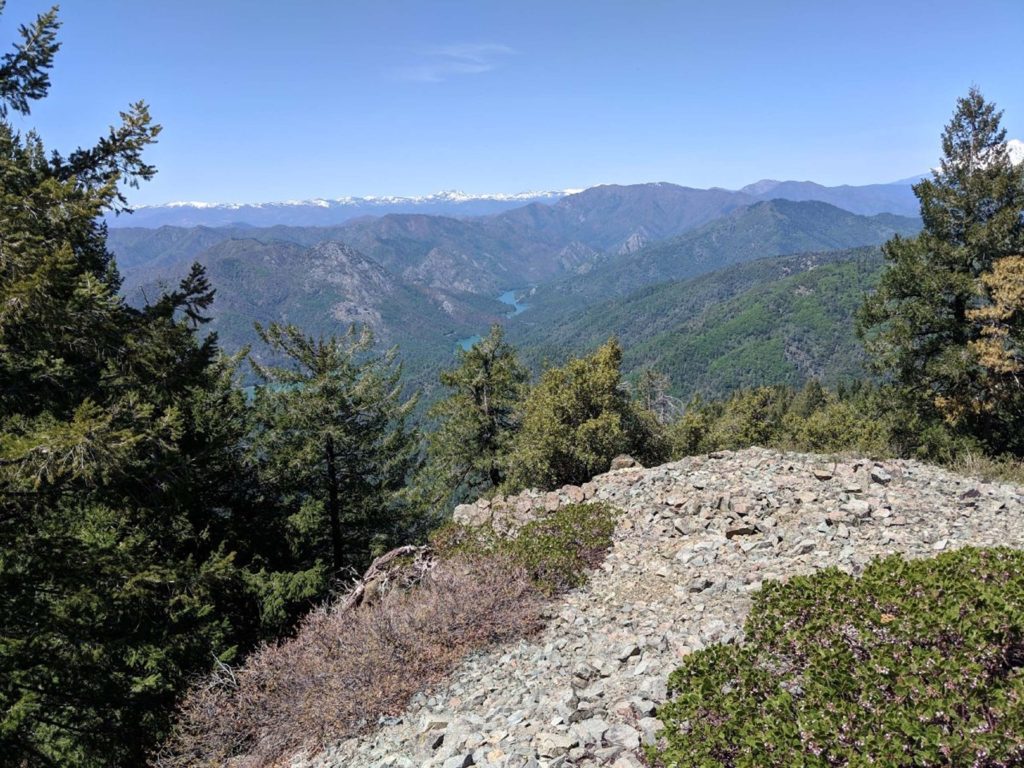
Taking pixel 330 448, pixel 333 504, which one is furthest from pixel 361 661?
pixel 333 504

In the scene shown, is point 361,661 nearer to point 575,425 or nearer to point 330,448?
point 330,448

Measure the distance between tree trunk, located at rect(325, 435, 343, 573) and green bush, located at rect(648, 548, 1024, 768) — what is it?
1385 centimetres

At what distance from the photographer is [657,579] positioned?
8.53m

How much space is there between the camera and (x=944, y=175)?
18.6m

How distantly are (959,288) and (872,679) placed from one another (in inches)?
721

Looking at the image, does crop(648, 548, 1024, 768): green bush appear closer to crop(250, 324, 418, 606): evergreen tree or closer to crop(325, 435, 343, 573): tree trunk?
crop(250, 324, 418, 606): evergreen tree

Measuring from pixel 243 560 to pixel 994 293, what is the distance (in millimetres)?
23054

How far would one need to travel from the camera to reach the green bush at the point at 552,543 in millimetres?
8891

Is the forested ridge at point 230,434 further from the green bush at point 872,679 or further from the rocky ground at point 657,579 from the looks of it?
the green bush at point 872,679

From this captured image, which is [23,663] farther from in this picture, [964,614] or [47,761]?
[964,614]

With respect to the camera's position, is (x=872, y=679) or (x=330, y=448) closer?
(x=872, y=679)

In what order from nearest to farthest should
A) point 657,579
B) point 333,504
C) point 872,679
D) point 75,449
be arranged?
point 872,679 < point 75,449 < point 657,579 < point 333,504

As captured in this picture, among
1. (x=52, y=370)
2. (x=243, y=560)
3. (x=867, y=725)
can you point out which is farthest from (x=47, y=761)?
(x=867, y=725)

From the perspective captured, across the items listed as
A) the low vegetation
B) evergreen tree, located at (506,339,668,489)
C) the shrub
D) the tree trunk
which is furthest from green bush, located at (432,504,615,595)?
evergreen tree, located at (506,339,668,489)
